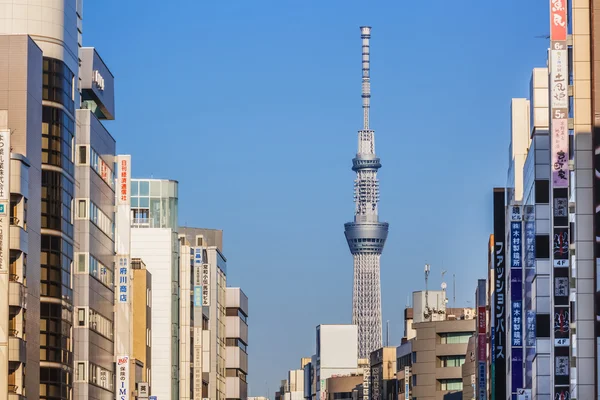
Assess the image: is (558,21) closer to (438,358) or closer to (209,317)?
(209,317)

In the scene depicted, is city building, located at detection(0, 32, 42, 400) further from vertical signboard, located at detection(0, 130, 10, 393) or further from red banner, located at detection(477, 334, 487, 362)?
red banner, located at detection(477, 334, 487, 362)

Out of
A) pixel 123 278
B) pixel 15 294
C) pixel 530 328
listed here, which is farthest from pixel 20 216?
pixel 530 328

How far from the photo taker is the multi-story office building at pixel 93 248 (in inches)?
3472

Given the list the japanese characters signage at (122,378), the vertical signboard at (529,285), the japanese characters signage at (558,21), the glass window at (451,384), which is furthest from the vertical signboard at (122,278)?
the glass window at (451,384)

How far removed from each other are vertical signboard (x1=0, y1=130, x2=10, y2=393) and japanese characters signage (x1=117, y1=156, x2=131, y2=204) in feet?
87.2

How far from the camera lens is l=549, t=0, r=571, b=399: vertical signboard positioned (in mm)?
77625

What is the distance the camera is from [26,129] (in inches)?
3012

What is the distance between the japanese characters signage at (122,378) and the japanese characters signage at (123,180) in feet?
30.6

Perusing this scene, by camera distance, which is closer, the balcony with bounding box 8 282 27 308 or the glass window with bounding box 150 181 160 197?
the balcony with bounding box 8 282 27 308

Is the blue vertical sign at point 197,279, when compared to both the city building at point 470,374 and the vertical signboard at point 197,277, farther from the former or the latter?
the city building at point 470,374

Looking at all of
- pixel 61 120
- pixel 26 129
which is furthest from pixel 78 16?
pixel 26 129

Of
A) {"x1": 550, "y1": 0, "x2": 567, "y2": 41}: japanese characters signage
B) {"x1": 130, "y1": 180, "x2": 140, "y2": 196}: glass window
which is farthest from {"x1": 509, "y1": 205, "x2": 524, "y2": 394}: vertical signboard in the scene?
{"x1": 130, "y1": 180, "x2": 140, "y2": 196}: glass window

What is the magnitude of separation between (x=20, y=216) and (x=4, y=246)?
302 centimetres

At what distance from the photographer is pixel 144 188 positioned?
139 meters
